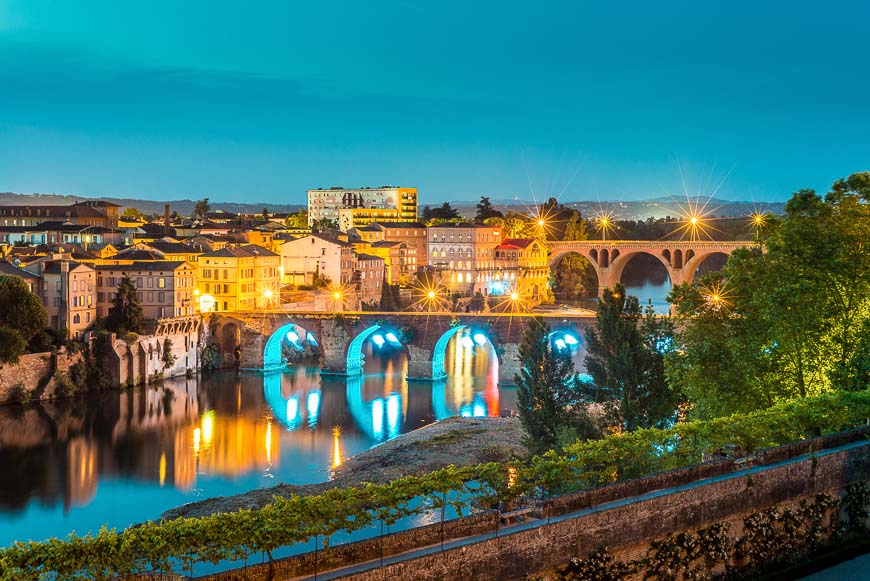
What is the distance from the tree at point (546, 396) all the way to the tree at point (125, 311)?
27649 millimetres

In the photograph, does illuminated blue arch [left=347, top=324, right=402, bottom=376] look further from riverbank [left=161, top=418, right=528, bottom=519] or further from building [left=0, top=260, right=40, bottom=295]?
building [left=0, top=260, right=40, bottom=295]

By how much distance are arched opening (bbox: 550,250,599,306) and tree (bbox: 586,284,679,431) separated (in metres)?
69.2

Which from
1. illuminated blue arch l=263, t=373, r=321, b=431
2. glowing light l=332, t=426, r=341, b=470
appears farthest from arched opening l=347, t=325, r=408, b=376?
glowing light l=332, t=426, r=341, b=470

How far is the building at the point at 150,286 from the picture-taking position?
56.9 m

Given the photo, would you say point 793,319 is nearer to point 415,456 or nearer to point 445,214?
point 415,456

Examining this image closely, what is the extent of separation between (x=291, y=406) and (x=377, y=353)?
61.2 ft

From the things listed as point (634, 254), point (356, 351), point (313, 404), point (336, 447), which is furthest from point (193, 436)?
point (634, 254)

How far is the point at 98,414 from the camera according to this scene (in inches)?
1793

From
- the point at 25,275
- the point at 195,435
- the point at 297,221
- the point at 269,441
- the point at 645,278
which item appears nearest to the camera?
the point at 269,441

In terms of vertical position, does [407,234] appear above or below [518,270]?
above

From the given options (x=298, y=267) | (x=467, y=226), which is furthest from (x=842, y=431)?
(x=467, y=226)

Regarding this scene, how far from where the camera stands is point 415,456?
3734cm

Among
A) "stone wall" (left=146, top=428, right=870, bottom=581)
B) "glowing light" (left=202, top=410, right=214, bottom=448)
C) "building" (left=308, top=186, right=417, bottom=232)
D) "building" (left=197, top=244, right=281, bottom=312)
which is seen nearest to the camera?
"stone wall" (left=146, top=428, right=870, bottom=581)

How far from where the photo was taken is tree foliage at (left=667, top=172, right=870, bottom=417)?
25.2m
